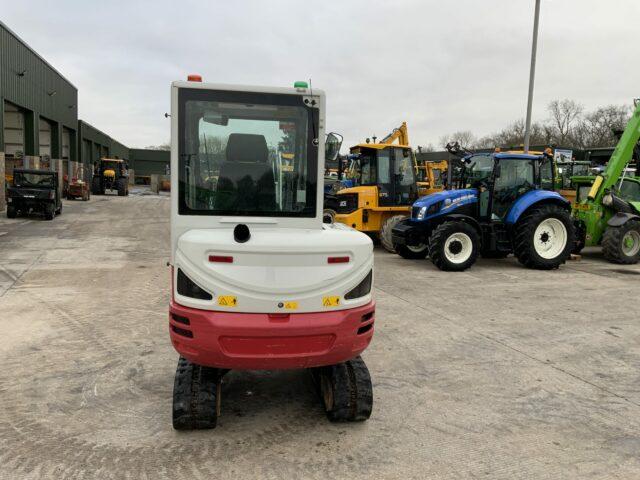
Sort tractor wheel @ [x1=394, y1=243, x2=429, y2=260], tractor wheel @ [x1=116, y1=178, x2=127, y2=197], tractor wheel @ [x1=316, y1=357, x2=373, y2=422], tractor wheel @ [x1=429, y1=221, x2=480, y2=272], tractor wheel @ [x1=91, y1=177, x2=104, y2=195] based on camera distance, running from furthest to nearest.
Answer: tractor wheel @ [x1=91, y1=177, x2=104, y2=195] < tractor wheel @ [x1=116, y1=178, x2=127, y2=197] < tractor wheel @ [x1=394, y1=243, x2=429, y2=260] < tractor wheel @ [x1=429, y1=221, x2=480, y2=272] < tractor wheel @ [x1=316, y1=357, x2=373, y2=422]

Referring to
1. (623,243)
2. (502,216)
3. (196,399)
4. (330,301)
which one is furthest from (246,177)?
(623,243)

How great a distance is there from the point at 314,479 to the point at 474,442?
4.23 feet

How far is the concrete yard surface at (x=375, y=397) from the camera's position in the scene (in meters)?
3.41

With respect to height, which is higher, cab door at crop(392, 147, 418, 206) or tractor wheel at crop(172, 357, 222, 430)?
cab door at crop(392, 147, 418, 206)

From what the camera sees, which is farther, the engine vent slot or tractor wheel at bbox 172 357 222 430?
tractor wheel at bbox 172 357 222 430

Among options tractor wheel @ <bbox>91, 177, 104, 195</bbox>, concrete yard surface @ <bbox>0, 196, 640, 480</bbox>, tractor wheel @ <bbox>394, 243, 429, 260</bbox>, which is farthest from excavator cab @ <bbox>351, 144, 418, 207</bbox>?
tractor wheel @ <bbox>91, 177, 104, 195</bbox>

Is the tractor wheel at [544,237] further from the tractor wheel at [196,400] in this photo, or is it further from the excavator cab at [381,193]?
the tractor wheel at [196,400]

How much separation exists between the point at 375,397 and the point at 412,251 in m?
8.12

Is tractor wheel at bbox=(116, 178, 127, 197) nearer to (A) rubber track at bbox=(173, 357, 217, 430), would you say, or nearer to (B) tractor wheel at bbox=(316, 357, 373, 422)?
(A) rubber track at bbox=(173, 357, 217, 430)

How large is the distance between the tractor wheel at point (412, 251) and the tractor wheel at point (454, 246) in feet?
4.85

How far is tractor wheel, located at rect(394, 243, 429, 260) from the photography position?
12.3 m

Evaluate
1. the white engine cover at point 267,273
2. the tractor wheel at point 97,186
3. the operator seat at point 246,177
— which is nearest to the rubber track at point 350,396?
the white engine cover at point 267,273

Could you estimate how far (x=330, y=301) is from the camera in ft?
11.5

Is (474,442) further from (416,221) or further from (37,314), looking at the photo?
(416,221)
